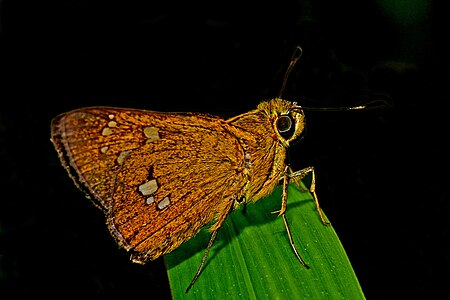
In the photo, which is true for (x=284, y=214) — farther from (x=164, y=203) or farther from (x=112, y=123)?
(x=112, y=123)

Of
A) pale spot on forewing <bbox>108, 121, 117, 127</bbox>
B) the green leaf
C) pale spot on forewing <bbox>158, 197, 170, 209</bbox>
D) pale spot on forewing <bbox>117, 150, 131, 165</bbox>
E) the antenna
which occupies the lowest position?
the green leaf

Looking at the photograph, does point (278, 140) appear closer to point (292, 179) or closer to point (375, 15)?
point (292, 179)

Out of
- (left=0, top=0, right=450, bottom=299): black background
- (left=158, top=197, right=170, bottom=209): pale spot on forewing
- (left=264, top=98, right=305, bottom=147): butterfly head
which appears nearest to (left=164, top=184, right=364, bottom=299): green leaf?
(left=158, top=197, right=170, bottom=209): pale spot on forewing

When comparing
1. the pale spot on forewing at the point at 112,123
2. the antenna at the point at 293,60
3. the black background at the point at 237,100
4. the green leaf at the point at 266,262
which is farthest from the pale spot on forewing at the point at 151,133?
the black background at the point at 237,100

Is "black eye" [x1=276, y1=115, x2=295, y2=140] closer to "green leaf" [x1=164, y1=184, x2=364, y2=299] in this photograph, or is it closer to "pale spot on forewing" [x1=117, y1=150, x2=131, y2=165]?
"green leaf" [x1=164, y1=184, x2=364, y2=299]

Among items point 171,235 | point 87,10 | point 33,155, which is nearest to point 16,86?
point 33,155

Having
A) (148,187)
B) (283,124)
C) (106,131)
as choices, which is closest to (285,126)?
(283,124)
